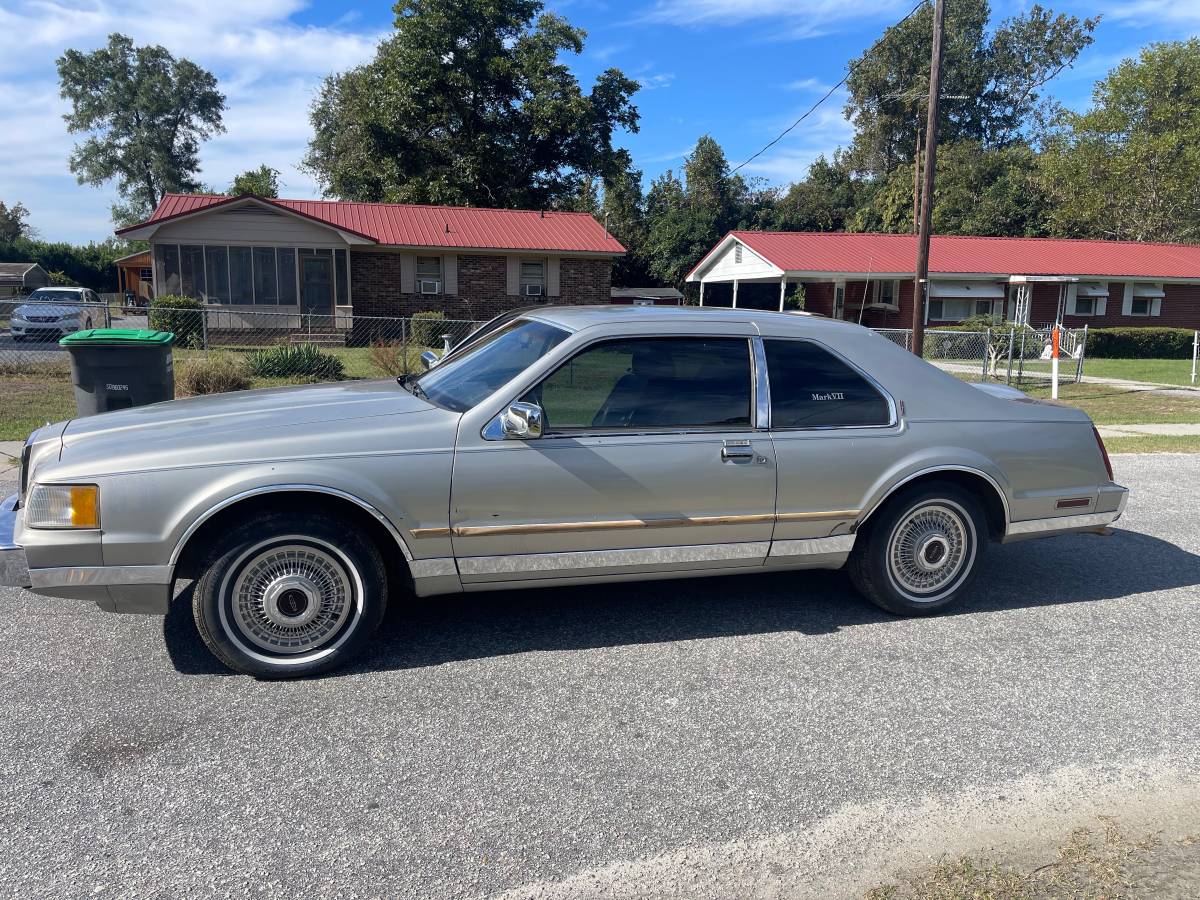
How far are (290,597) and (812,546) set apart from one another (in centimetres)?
253

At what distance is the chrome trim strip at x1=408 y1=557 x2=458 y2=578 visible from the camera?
4.05 metres

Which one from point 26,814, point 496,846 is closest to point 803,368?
point 496,846

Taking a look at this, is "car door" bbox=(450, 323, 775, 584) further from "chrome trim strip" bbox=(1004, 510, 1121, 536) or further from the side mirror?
"chrome trim strip" bbox=(1004, 510, 1121, 536)

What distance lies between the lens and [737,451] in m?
4.36

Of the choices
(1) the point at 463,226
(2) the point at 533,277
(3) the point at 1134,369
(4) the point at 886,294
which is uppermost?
(1) the point at 463,226

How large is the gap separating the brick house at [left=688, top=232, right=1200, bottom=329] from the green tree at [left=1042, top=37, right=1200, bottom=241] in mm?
10413

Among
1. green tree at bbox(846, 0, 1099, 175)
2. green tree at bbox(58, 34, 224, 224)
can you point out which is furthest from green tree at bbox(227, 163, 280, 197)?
green tree at bbox(846, 0, 1099, 175)

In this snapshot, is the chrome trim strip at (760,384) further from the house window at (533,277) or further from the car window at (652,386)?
the house window at (533,277)

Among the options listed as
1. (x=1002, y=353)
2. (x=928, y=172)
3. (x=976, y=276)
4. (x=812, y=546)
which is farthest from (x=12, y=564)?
(x=976, y=276)

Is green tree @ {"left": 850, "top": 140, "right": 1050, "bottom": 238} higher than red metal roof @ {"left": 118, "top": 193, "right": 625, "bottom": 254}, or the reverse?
green tree @ {"left": 850, "top": 140, "right": 1050, "bottom": 238}

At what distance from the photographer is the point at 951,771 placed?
3342mm

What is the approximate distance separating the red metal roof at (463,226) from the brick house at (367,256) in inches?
1.4

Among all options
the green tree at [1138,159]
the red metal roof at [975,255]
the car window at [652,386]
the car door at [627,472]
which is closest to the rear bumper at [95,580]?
the car door at [627,472]

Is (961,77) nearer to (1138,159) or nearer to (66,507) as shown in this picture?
(1138,159)
